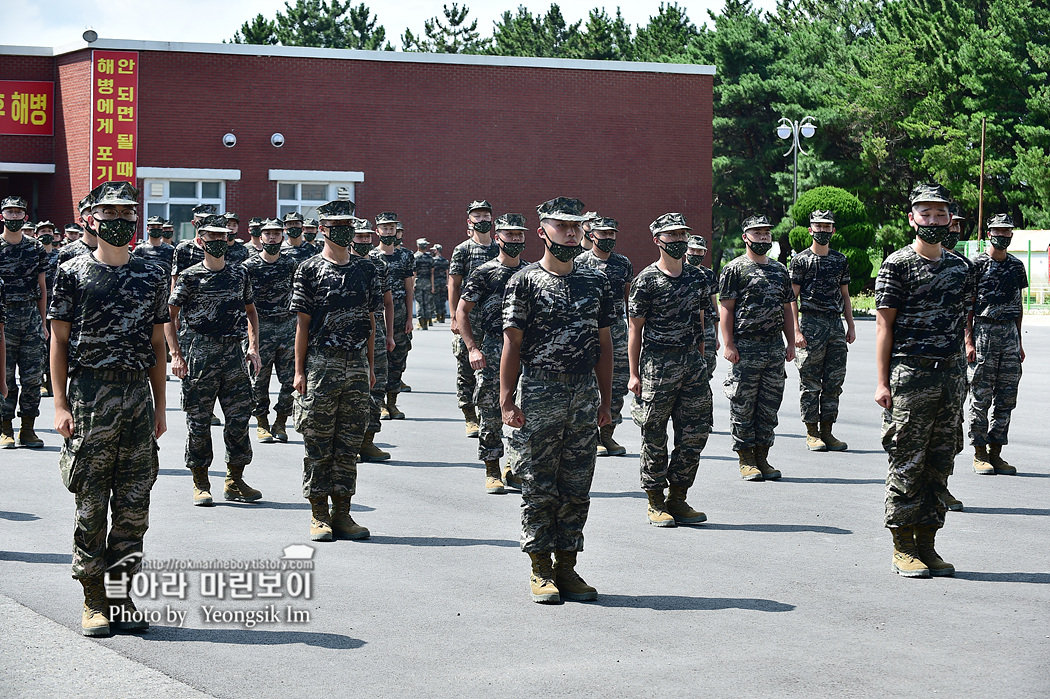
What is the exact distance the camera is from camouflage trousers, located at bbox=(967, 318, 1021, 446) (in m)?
11.5

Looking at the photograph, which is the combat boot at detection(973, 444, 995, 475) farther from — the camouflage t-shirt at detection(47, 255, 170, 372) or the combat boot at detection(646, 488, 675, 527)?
the camouflage t-shirt at detection(47, 255, 170, 372)

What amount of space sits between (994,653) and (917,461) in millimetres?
1784

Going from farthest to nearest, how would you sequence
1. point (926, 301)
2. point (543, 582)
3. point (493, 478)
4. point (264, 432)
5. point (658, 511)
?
point (264, 432) → point (493, 478) → point (658, 511) → point (926, 301) → point (543, 582)

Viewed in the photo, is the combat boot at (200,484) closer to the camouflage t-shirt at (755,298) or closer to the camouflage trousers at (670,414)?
the camouflage trousers at (670,414)

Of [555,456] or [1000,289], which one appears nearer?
[555,456]

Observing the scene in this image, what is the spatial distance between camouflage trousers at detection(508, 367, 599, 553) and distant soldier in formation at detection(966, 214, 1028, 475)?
572 cm

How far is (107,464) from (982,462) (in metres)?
8.11

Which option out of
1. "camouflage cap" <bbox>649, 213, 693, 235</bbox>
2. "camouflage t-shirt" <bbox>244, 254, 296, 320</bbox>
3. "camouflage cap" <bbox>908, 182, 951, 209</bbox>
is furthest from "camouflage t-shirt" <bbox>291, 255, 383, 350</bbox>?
"camouflage t-shirt" <bbox>244, 254, 296, 320</bbox>

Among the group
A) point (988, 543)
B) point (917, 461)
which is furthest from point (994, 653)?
point (988, 543)

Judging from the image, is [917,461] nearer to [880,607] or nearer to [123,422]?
[880,607]

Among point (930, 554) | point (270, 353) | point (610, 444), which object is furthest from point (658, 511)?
point (270, 353)

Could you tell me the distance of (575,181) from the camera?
40594 millimetres

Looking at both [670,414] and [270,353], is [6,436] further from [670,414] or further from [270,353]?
[670,414]

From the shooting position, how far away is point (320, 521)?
8609mm
